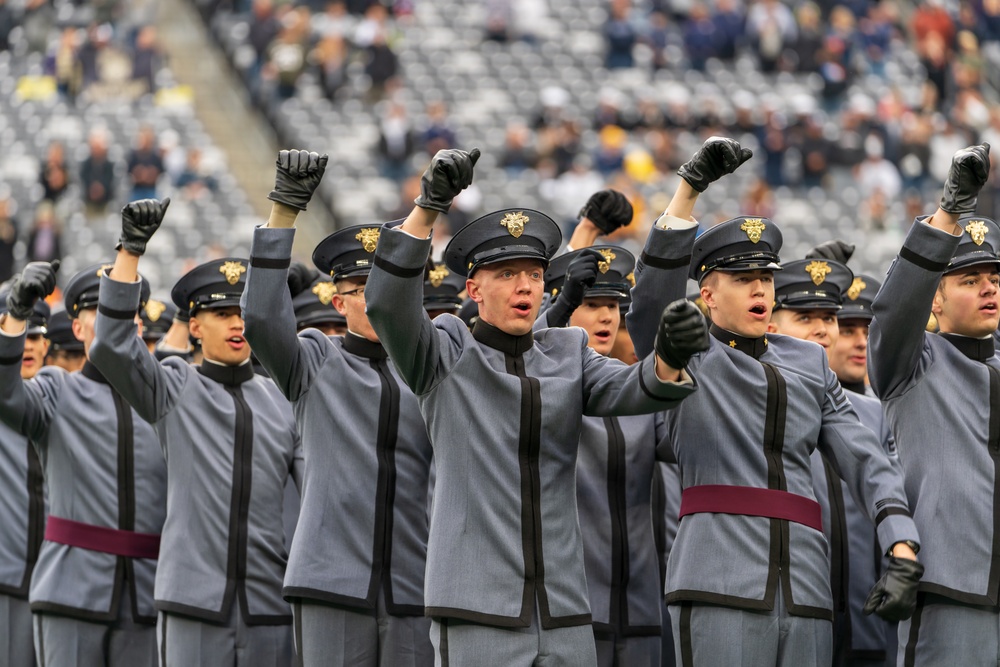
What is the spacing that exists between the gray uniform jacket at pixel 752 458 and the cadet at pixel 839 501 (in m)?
0.91

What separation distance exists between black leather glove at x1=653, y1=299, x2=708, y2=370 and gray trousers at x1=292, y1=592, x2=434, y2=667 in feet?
6.35

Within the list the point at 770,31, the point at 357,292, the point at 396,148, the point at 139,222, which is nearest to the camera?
the point at 139,222

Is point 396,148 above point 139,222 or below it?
above

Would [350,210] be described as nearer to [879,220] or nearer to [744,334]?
[879,220]

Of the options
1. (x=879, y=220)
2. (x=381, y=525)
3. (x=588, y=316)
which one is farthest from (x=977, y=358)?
(x=879, y=220)

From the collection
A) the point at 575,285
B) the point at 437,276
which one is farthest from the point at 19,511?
the point at 575,285

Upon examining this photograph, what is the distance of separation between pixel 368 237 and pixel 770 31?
19683 mm

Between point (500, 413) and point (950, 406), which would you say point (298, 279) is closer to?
point (500, 413)

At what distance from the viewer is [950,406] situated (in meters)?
6.34

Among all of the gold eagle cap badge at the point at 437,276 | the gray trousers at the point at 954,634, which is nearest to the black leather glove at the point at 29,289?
the gold eagle cap badge at the point at 437,276

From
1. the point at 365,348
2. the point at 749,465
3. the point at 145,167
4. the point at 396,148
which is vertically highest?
the point at 396,148

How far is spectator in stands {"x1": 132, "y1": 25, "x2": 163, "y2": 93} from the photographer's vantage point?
80.7ft

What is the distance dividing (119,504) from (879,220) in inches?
610

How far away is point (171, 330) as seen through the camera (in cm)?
862
